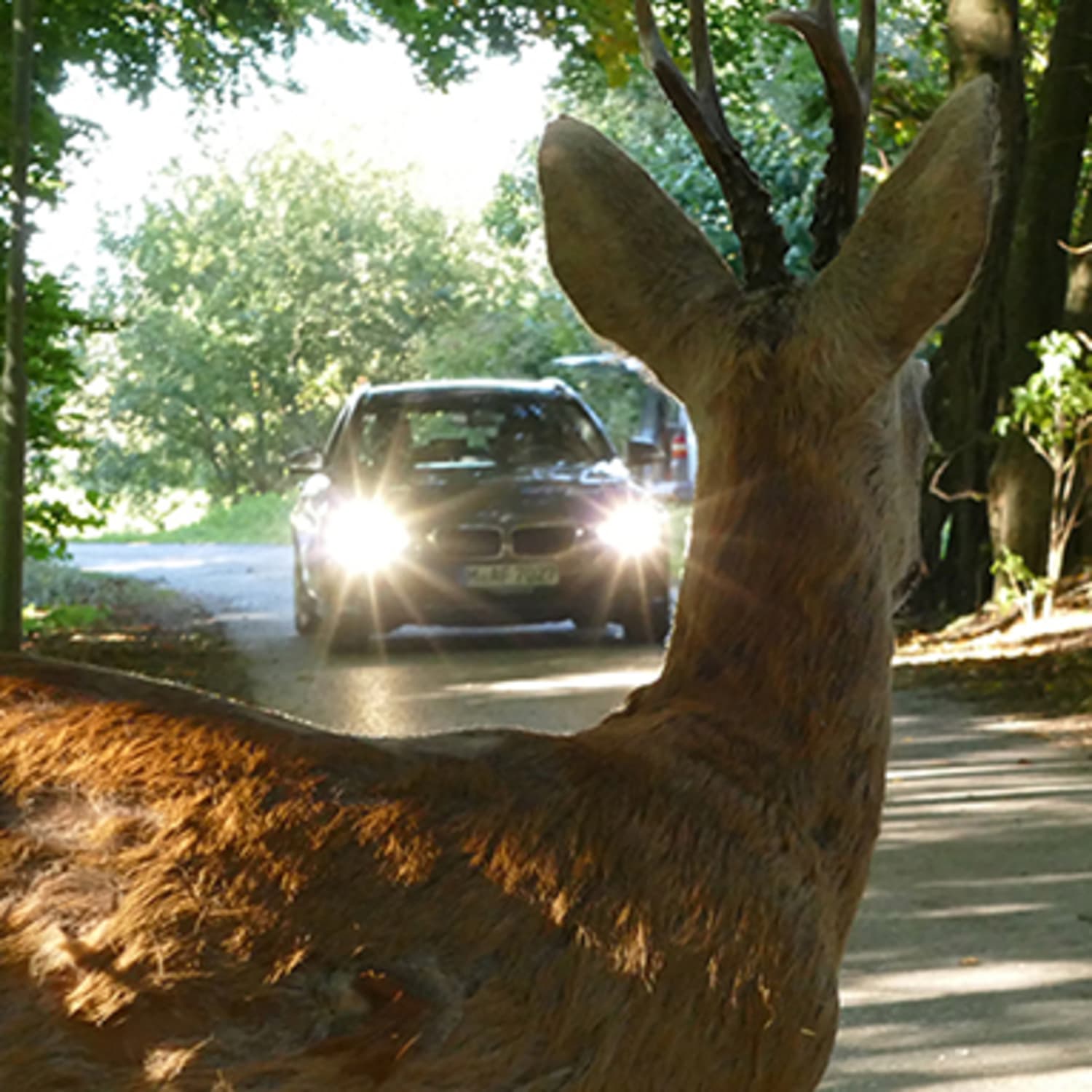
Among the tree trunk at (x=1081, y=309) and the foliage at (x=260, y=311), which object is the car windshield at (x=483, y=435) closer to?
the tree trunk at (x=1081, y=309)

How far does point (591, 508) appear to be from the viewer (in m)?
14.4

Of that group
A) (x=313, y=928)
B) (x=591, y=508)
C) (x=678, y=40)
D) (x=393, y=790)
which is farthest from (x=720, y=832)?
(x=678, y=40)

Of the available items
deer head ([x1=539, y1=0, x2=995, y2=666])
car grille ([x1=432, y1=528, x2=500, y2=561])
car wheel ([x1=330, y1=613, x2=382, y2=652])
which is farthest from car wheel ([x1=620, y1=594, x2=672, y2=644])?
deer head ([x1=539, y1=0, x2=995, y2=666])

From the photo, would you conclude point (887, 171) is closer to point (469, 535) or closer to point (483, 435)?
point (469, 535)

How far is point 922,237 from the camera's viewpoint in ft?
9.22

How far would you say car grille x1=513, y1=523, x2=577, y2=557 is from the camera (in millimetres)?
14188

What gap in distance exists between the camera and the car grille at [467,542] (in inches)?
555

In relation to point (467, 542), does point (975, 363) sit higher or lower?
higher

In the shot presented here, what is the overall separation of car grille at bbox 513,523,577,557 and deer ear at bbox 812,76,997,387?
11.3 metres

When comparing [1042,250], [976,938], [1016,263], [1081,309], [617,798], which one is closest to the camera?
[617,798]

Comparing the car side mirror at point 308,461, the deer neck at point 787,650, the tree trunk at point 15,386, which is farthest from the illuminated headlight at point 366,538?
the deer neck at point 787,650

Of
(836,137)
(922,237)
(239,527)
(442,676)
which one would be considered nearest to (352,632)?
(442,676)

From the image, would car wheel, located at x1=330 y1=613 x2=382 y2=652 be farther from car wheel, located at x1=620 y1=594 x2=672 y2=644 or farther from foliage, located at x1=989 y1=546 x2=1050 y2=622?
foliage, located at x1=989 y1=546 x2=1050 y2=622

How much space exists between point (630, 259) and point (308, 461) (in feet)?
39.5
